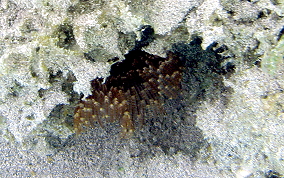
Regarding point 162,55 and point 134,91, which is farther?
point 134,91

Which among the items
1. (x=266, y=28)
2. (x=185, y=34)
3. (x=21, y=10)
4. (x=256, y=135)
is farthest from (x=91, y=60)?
(x=256, y=135)

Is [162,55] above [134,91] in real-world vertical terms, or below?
above

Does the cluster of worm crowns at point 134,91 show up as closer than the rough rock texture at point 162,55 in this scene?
No

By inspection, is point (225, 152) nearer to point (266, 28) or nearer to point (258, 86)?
point (258, 86)
